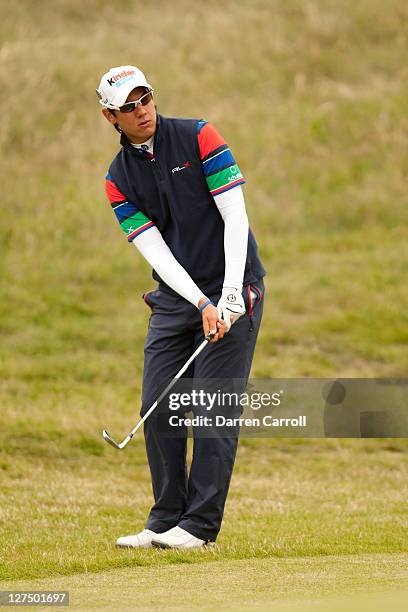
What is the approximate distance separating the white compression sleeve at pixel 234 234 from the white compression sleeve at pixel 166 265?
0.63 feet

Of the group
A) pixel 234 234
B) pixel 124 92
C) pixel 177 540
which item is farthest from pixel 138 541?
pixel 124 92

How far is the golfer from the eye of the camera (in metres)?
6.69

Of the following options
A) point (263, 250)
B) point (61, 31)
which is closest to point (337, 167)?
point (263, 250)

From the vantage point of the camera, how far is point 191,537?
22.1 feet

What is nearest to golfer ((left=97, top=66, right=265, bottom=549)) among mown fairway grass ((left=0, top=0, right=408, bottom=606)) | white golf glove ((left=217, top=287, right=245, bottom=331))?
white golf glove ((left=217, top=287, right=245, bottom=331))

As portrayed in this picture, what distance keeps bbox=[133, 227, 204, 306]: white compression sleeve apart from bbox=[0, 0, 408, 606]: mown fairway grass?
4.60ft

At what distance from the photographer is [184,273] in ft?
22.0

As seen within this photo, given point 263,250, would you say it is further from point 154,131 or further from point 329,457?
point 154,131

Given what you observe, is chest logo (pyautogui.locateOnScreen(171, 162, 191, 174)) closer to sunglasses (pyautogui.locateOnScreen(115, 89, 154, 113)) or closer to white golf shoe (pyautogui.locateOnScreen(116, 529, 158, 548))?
sunglasses (pyautogui.locateOnScreen(115, 89, 154, 113))

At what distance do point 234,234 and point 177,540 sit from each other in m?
1.69

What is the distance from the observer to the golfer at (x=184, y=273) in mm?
6688

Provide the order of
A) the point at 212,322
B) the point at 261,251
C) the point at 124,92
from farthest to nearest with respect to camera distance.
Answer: the point at 261,251, the point at 124,92, the point at 212,322

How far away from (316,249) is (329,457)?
6.22 metres

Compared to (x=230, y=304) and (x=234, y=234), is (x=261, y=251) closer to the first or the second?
(x=234, y=234)
